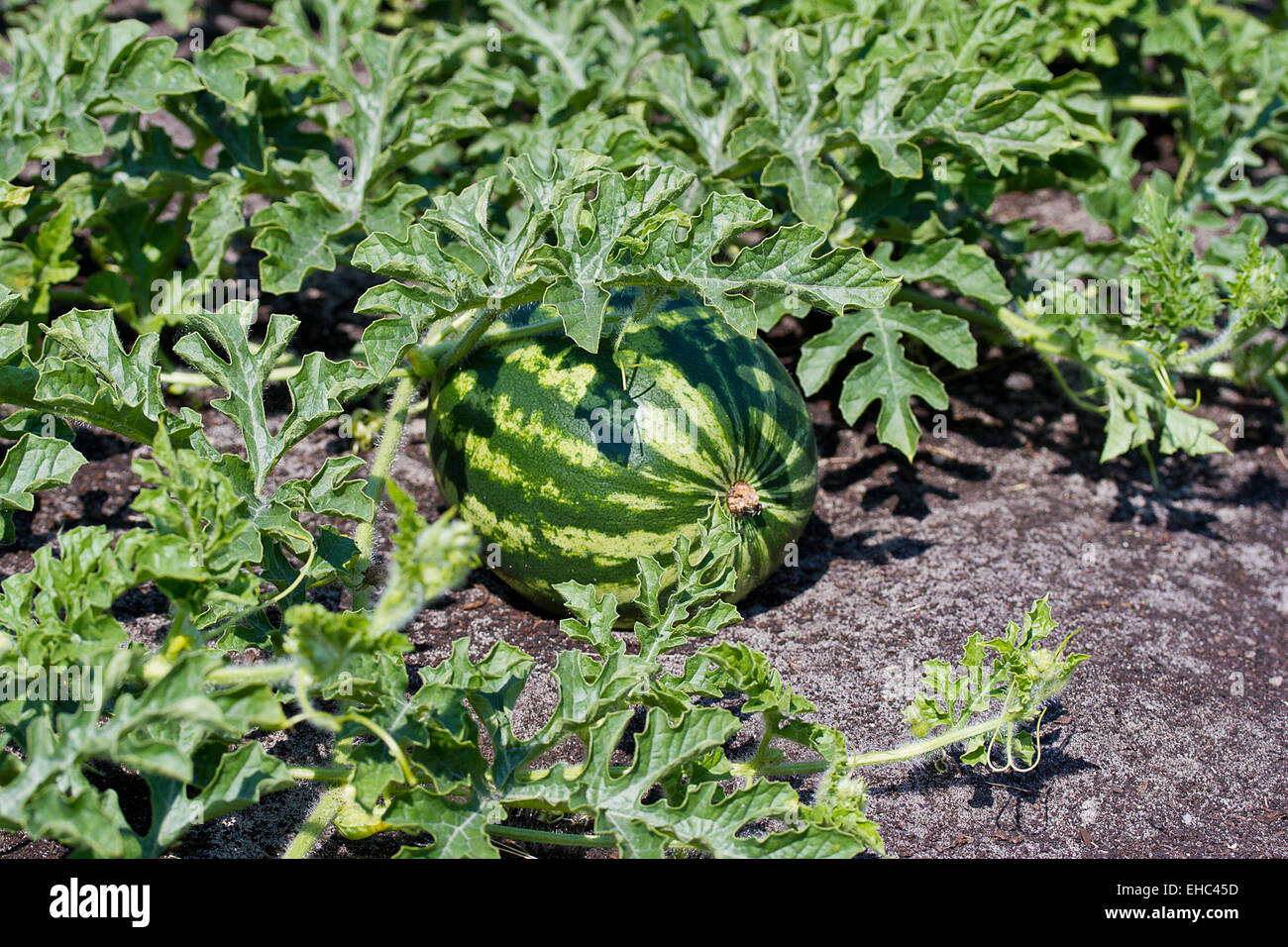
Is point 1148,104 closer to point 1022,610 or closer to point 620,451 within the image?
point 1022,610

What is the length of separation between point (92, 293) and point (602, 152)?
1745mm

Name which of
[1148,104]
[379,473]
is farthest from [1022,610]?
[1148,104]

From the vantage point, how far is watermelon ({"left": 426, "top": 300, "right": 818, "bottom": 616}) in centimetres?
297

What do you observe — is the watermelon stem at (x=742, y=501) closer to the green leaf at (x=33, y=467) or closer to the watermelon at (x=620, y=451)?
the watermelon at (x=620, y=451)

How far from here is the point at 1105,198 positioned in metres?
4.02

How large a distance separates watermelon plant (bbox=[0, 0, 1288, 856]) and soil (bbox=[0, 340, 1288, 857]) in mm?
147

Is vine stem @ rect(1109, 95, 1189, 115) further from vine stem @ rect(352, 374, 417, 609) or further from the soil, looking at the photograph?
vine stem @ rect(352, 374, 417, 609)

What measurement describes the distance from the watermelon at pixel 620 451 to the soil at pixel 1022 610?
1.22 feet

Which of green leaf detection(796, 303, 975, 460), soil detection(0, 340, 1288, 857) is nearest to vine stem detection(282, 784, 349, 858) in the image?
soil detection(0, 340, 1288, 857)

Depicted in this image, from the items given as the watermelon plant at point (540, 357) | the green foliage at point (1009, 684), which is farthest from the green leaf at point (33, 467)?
the green foliage at point (1009, 684)

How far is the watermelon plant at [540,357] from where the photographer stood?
7.57ft

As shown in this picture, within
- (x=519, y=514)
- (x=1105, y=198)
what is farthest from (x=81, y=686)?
(x=1105, y=198)

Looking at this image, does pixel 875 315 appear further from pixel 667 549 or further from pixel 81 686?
pixel 81 686

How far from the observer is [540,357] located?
3.07 m
